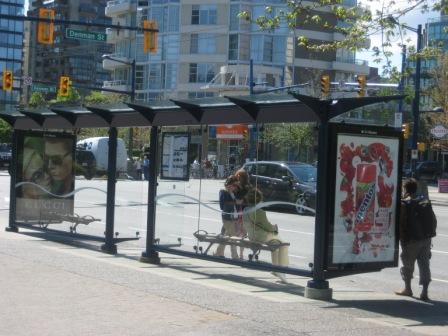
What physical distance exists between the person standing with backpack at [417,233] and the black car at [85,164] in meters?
7.65

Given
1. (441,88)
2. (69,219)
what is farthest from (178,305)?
(441,88)

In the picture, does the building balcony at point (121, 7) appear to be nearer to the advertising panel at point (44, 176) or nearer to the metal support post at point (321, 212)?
the advertising panel at point (44, 176)

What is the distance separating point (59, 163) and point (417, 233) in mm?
8409

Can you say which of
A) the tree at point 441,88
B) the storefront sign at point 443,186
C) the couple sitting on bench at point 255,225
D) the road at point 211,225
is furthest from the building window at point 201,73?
the couple sitting on bench at point 255,225

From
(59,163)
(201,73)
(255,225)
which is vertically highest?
(201,73)

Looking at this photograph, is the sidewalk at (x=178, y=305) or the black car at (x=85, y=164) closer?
the sidewalk at (x=178, y=305)

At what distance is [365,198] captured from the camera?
9391 mm

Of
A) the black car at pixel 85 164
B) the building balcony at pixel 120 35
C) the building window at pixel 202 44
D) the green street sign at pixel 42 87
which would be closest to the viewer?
the black car at pixel 85 164

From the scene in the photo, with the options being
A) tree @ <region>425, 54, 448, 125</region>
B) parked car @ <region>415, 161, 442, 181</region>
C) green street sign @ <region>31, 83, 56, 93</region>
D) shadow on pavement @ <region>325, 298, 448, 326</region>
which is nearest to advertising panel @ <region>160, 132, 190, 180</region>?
shadow on pavement @ <region>325, 298, 448, 326</region>

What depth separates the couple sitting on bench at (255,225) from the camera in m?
10.4

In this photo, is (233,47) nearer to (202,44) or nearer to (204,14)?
(202,44)

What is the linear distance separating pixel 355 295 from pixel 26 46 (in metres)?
130

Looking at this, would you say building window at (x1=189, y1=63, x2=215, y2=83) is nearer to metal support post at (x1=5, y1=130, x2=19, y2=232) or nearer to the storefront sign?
the storefront sign

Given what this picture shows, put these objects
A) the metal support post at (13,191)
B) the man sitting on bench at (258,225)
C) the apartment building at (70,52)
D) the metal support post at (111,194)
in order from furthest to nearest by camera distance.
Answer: the apartment building at (70,52), the metal support post at (13,191), the metal support post at (111,194), the man sitting on bench at (258,225)
